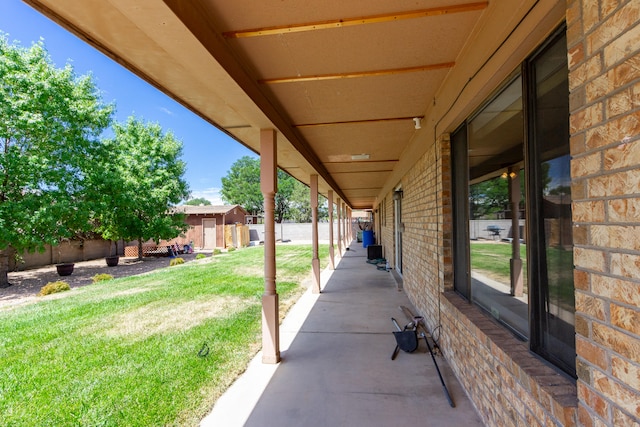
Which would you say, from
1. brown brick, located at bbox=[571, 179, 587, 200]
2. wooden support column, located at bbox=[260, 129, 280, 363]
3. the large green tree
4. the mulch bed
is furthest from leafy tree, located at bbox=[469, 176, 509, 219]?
the large green tree

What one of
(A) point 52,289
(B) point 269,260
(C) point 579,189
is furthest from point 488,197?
(A) point 52,289

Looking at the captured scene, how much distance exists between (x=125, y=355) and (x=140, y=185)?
1333 centimetres

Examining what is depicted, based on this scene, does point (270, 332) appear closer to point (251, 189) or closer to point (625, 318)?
point (625, 318)

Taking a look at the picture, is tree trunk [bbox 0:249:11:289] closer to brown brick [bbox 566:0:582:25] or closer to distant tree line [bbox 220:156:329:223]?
brown brick [bbox 566:0:582:25]

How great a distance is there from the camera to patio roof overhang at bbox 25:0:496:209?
1.73m

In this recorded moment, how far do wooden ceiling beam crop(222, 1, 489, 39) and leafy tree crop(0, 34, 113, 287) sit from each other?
11.8 m

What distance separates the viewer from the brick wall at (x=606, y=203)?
0.97 meters

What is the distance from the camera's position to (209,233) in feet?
86.8

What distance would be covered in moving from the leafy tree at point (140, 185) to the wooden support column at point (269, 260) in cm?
1183

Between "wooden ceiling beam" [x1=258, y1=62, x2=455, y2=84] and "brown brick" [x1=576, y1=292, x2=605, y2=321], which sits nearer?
"brown brick" [x1=576, y1=292, x2=605, y2=321]

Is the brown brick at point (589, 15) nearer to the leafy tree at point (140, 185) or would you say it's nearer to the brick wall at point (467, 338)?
the brick wall at point (467, 338)

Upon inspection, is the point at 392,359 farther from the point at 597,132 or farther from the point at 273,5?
the point at 273,5

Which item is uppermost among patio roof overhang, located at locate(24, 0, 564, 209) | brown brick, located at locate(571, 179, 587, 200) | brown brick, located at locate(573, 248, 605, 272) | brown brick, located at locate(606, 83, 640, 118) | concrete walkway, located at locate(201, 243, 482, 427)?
patio roof overhang, located at locate(24, 0, 564, 209)

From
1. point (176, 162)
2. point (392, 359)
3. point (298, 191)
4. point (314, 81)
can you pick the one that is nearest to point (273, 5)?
point (314, 81)
